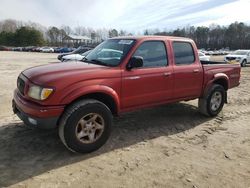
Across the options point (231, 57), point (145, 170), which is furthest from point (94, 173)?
point (231, 57)

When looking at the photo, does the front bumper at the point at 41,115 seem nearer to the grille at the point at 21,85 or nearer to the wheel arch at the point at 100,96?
the wheel arch at the point at 100,96

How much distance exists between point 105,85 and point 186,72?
2.18 meters

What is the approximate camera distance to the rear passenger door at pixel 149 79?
5.17m

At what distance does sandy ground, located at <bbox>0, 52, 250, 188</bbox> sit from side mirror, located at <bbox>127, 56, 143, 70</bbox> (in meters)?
1.41

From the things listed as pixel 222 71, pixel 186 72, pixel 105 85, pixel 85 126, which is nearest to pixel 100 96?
pixel 105 85

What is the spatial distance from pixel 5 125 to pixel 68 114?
90.1 inches

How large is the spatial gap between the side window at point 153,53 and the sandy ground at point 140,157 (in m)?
1.43

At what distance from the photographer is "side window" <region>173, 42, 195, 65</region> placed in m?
6.11

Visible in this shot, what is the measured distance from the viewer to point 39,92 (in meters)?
4.30

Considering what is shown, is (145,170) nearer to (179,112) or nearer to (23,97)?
(23,97)

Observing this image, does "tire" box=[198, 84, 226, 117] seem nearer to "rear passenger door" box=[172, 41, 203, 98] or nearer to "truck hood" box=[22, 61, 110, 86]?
"rear passenger door" box=[172, 41, 203, 98]

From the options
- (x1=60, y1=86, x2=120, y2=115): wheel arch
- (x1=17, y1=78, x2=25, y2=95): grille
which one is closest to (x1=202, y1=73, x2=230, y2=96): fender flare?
(x1=60, y1=86, x2=120, y2=115): wheel arch

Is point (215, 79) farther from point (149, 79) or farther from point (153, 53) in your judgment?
point (149, 79)

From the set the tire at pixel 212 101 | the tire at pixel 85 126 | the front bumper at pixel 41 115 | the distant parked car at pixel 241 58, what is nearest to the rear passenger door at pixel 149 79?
the tire at pixel 85 126
